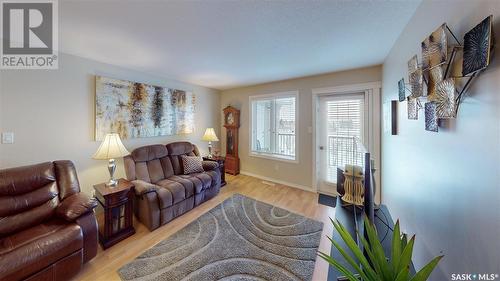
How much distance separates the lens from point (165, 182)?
281 cm

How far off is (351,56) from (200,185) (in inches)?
117

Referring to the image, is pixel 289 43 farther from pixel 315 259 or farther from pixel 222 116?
pixel 222 116

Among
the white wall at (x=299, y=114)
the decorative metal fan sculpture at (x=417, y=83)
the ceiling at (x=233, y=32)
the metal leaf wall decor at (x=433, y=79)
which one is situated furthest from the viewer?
the white wall at (x=299, y=114)

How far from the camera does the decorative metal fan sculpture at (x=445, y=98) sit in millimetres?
842

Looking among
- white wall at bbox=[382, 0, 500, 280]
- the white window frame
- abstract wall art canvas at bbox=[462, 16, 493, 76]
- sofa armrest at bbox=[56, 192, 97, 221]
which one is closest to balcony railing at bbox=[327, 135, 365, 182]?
the white window frame

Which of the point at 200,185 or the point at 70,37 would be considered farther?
the point at 200,185

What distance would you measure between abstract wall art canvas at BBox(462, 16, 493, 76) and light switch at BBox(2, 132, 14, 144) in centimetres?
379

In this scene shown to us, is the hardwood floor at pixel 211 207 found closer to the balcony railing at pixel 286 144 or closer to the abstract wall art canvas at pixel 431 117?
the balcony railing at pixel 286 144

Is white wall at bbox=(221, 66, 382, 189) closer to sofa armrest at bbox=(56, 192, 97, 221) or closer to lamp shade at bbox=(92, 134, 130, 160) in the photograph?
lamp shade at bbox=(92, 134, 130, 160)

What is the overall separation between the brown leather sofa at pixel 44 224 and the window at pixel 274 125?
3.26 meters

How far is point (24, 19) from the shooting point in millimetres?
1623

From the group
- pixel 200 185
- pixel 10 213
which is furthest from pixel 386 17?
pixel 10 213
